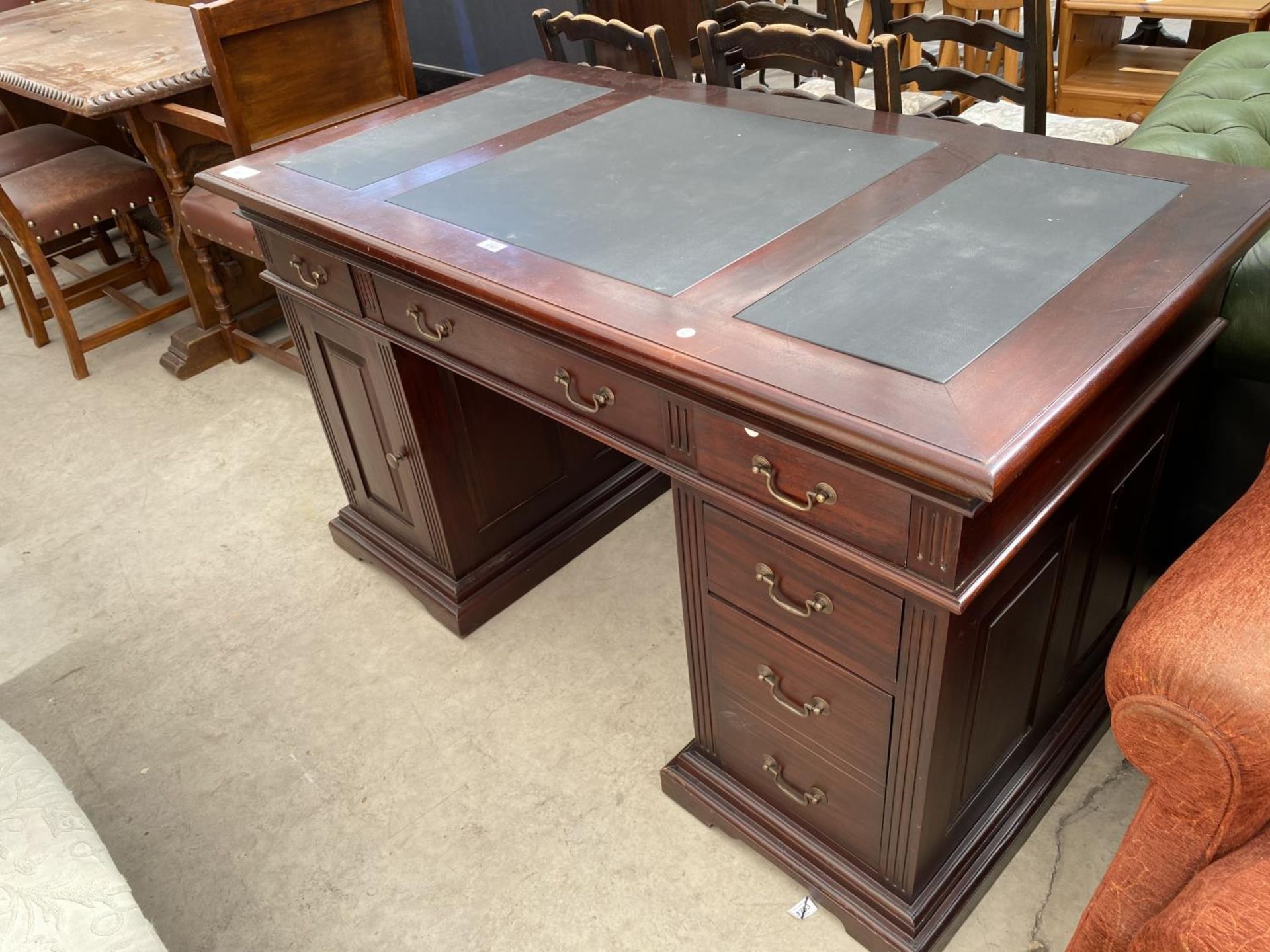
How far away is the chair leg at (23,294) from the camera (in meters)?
2.99

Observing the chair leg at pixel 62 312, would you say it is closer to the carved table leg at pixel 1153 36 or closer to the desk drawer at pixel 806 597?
the desk drawer at pixel 806 597

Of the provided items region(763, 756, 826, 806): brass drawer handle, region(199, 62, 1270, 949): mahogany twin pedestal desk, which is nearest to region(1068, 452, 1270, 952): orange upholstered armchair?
region(199, 62, 1270, 949): mahogany twin pedestal desk

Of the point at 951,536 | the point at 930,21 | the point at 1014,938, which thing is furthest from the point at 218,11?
the point at 1014,938

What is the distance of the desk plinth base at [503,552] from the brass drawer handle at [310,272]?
0.64 m

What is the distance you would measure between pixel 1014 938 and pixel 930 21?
6.14 ft

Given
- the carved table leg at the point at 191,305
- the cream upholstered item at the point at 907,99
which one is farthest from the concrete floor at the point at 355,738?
the cream upholstered item at the point at 907,99

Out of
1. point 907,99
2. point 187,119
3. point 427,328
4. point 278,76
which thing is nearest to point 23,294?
point 187,119

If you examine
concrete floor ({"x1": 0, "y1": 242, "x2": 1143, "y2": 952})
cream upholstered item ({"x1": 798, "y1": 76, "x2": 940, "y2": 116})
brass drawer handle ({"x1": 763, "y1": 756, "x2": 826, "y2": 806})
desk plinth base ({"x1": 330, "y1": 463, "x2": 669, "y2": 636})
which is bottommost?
concrete floor ({"x1": 0, "y1": 242, "x2": 1143, "y2": 952})

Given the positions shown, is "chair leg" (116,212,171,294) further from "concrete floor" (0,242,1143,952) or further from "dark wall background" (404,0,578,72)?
"dark wall background" (404,0,578,72)

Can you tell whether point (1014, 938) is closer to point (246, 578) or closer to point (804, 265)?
point (804, 265)

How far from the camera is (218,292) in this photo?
2.90 metres

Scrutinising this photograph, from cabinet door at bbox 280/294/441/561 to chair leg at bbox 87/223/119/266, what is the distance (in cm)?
192

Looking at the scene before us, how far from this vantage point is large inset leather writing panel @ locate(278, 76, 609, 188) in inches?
63.6

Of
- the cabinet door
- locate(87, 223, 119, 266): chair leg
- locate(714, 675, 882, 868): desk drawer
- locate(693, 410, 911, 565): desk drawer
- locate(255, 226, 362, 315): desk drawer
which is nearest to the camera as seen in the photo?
locate(693, 410, 911, 565): desk drawer
